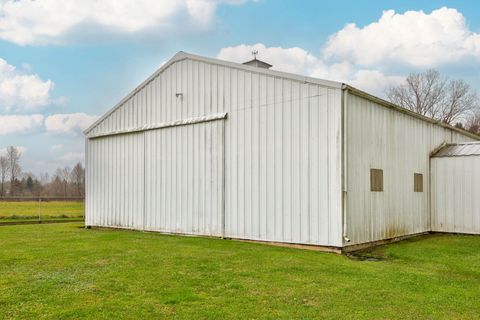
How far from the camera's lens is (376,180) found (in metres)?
10.5

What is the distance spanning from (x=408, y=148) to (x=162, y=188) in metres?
7.15

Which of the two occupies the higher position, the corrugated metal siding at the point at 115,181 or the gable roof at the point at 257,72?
the gable roof at the point at 257,72

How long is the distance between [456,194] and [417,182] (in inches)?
49.8

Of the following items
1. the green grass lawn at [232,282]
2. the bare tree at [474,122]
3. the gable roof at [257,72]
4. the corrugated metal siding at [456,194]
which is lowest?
the green grass lawn at [232,282]

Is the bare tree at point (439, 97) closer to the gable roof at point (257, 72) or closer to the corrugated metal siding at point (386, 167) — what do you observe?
the gable roof at point (257, 72)

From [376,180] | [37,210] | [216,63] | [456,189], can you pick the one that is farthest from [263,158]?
[37,210]

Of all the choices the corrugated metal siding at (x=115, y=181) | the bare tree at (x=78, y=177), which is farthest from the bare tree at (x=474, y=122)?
the bare tree at (x=78, y=177)

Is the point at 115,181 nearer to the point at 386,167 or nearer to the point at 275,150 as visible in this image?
the point at 275,150

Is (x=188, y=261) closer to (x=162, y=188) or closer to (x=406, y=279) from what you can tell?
(x=406, y=279)

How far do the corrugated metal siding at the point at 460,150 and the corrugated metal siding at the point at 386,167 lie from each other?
0.31 metres

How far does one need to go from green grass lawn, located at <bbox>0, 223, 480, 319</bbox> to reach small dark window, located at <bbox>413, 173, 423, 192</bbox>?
2733 millimetres

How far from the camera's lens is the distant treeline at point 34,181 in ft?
155

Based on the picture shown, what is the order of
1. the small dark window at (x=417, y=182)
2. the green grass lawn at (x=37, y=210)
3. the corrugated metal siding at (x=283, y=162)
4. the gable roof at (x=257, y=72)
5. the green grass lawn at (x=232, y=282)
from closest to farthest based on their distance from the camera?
the green grass lawn at (x=232, y=282)
the corrugated metal siding at (x=283, y=162)
the gable roof at (x=257, y=72)
the small dark window at (x=417, y=182)
the green grass lawn at (x=37, y=210)

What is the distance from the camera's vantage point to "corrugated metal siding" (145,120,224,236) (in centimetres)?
1152
